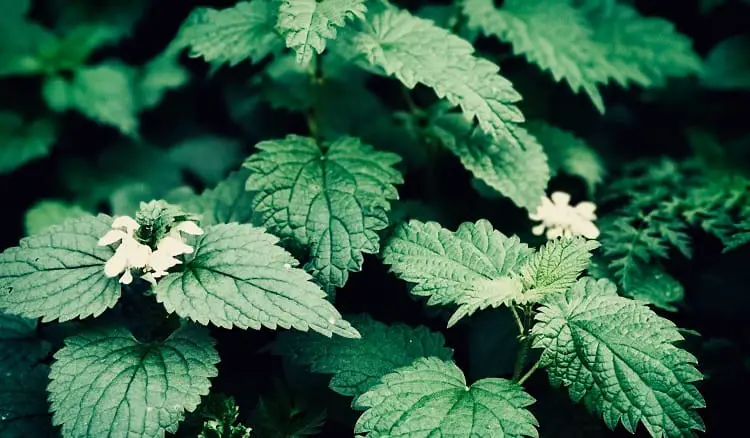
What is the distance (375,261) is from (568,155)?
808 mm

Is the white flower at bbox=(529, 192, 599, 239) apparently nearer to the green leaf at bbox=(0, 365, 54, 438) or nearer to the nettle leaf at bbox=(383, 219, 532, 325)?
the nettle leaf at bbox=(383, 219, 532, 325)

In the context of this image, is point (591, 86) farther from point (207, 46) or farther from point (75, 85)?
point (75, 85)

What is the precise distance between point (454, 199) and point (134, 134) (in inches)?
53.4

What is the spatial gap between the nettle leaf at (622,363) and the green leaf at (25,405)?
49.5 inches

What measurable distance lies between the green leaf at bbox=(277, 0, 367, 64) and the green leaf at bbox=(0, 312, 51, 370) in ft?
3.53

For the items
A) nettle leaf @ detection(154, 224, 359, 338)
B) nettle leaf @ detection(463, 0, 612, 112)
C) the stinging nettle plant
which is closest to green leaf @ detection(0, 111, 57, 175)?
the stinging nettle plant

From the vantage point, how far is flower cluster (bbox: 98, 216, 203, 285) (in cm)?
162

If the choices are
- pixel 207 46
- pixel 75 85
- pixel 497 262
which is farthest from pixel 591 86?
pixel 75 85

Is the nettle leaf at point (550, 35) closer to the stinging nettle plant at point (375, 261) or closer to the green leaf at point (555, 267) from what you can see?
the stinging nettle plant at point (375, 261)

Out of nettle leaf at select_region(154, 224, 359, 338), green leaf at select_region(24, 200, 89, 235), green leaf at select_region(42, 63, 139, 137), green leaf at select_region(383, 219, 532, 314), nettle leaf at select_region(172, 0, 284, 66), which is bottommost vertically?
green leaf at select_region(24, 200, 89, 235)

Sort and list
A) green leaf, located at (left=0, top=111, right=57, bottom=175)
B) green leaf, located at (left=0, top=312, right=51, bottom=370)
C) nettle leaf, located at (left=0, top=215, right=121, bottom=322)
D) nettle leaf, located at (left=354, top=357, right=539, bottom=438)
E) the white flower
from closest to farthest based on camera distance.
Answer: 1. nettle leaf, located at (left=354, top=357, right=539, bottom=438)
2. nettle leaf, located at (left=0, top=215, right=121, bottom=322)
3. green leaf, located at (left=0, top=312, right=51, bottom=370)
4. the white flower
5. green leaf, located at (left=0, top=111, right=57, bottom=175)

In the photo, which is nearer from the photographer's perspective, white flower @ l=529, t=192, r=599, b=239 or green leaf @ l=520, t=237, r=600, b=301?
green leaf @ l=520, t=237, r=600, b=301

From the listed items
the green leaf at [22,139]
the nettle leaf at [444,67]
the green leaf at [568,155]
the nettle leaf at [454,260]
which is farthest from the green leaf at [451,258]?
the green leaf at [22,139]

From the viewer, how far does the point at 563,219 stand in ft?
6.72
